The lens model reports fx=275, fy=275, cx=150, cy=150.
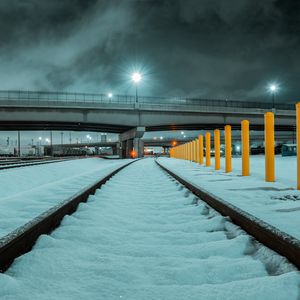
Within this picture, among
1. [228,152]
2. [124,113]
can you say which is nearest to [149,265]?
[228,152]

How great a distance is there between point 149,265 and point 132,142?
1912 inches

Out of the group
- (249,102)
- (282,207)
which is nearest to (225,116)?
Answer: (249,102)

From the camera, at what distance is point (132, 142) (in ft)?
165

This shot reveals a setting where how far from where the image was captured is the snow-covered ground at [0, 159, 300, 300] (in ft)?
5.18

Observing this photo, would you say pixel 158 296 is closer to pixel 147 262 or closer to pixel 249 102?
pixel 147 262

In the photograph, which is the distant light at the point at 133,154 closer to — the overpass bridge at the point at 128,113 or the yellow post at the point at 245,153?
the overpass bridge at the point at 128,113

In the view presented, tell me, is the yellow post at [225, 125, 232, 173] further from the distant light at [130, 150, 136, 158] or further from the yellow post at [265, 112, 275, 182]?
the distant light at [130, 150, 136, 158]

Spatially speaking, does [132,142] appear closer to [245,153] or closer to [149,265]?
[245,153]

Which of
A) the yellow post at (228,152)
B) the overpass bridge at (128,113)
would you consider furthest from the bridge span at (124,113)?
the yellow post at (228,152)

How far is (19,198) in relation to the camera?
4.94 m

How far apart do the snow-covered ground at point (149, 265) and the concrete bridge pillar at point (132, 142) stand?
39863 millimetres

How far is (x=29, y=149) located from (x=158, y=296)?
113 m

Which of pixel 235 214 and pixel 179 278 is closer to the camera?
pixel 179 278

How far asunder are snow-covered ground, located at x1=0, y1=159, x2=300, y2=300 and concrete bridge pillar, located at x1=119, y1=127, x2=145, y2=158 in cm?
3986
